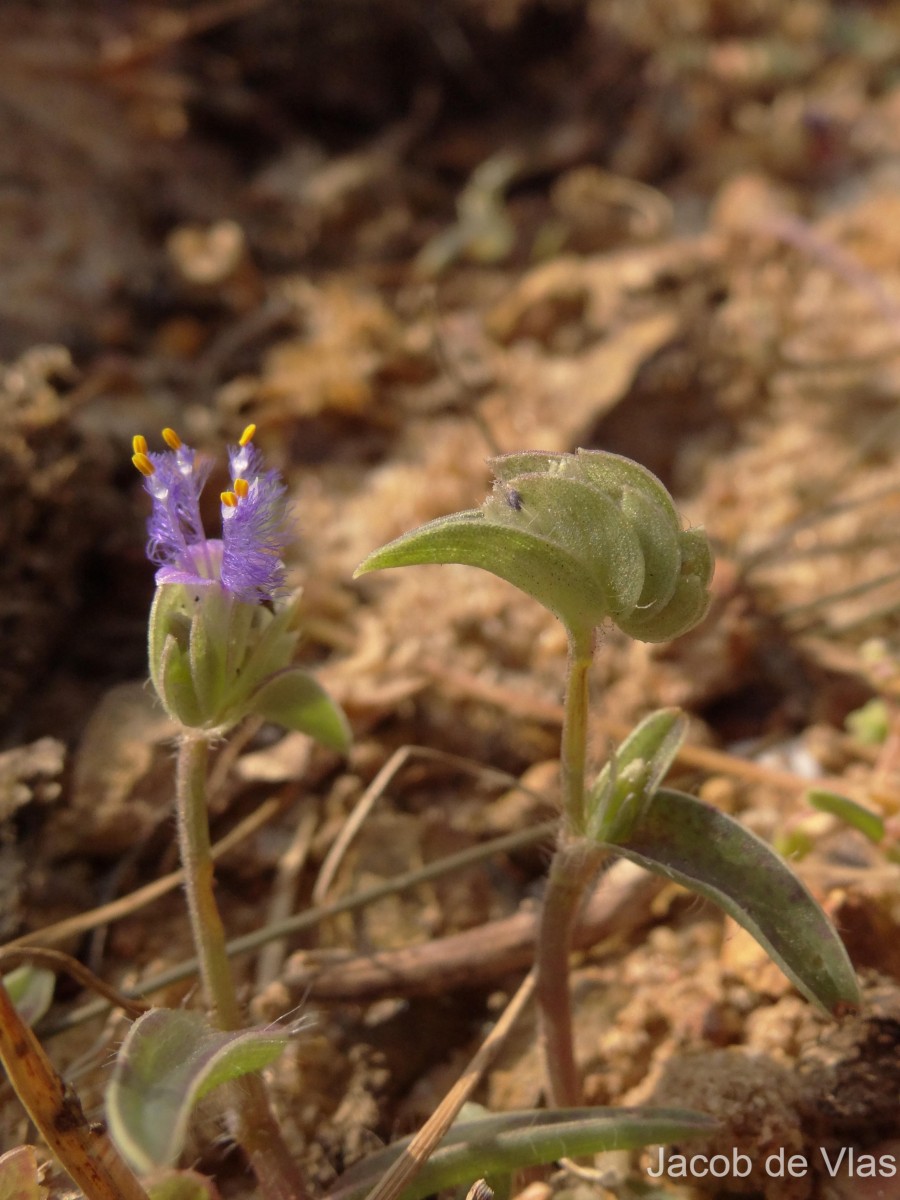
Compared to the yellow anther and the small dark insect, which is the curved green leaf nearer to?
the yellow anther

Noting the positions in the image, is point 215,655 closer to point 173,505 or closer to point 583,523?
point 173,505

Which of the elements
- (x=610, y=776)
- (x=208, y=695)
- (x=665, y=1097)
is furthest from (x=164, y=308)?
(x=665, y=1097)

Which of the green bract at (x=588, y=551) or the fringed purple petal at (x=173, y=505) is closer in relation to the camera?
the green bract at (x=588, y=551)

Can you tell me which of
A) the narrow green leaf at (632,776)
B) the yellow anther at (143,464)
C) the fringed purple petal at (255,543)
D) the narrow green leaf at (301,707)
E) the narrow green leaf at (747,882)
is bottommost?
the narrow green leaf at (747,882)

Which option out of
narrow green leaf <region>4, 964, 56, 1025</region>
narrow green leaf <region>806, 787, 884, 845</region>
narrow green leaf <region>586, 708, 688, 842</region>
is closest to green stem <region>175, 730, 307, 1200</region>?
narrow green leaf <region>4, 964, 56, 1025</region>

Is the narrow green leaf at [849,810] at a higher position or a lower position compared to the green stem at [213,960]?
higher

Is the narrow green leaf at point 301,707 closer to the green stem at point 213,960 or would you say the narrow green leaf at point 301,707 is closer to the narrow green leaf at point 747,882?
the green stem at point 213,960

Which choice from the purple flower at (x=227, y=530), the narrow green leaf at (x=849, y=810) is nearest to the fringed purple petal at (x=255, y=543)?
the purple flower at (x=227, y=530)

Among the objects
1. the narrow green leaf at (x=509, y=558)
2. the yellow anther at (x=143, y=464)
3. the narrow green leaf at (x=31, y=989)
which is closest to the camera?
the narrow green leaf at (x=509, y=558)
